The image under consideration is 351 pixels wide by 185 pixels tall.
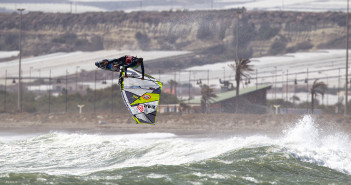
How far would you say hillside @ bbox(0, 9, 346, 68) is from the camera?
140 metres

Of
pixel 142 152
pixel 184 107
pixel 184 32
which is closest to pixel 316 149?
pixel 142 152

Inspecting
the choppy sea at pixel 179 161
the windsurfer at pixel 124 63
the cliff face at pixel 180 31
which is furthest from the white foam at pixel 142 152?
the cliff face at pixel 180 31

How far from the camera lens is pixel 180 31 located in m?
138

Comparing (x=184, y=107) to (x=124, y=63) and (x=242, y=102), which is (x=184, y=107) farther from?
(x=124, y=63)

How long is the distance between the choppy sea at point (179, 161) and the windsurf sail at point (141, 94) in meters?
1.98

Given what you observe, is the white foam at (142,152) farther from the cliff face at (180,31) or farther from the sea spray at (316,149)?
the cliff face at (180,31)

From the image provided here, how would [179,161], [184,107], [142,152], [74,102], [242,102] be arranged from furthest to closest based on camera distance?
[74,102] < [242,102] < [184,107] < [142,152] < [179,161]

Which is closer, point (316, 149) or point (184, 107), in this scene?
point (316, 149)

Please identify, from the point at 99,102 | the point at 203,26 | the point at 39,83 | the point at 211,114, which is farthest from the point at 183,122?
the point at 203,26

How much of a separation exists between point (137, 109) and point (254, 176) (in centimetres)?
501

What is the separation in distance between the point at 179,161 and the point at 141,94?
338 cm

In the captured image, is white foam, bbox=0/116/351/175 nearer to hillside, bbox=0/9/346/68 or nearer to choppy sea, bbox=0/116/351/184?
choppy sea, bbox=0/116/351/184

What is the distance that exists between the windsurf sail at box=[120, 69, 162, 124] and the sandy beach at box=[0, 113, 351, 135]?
92.3 ft

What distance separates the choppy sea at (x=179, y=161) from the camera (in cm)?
2422
